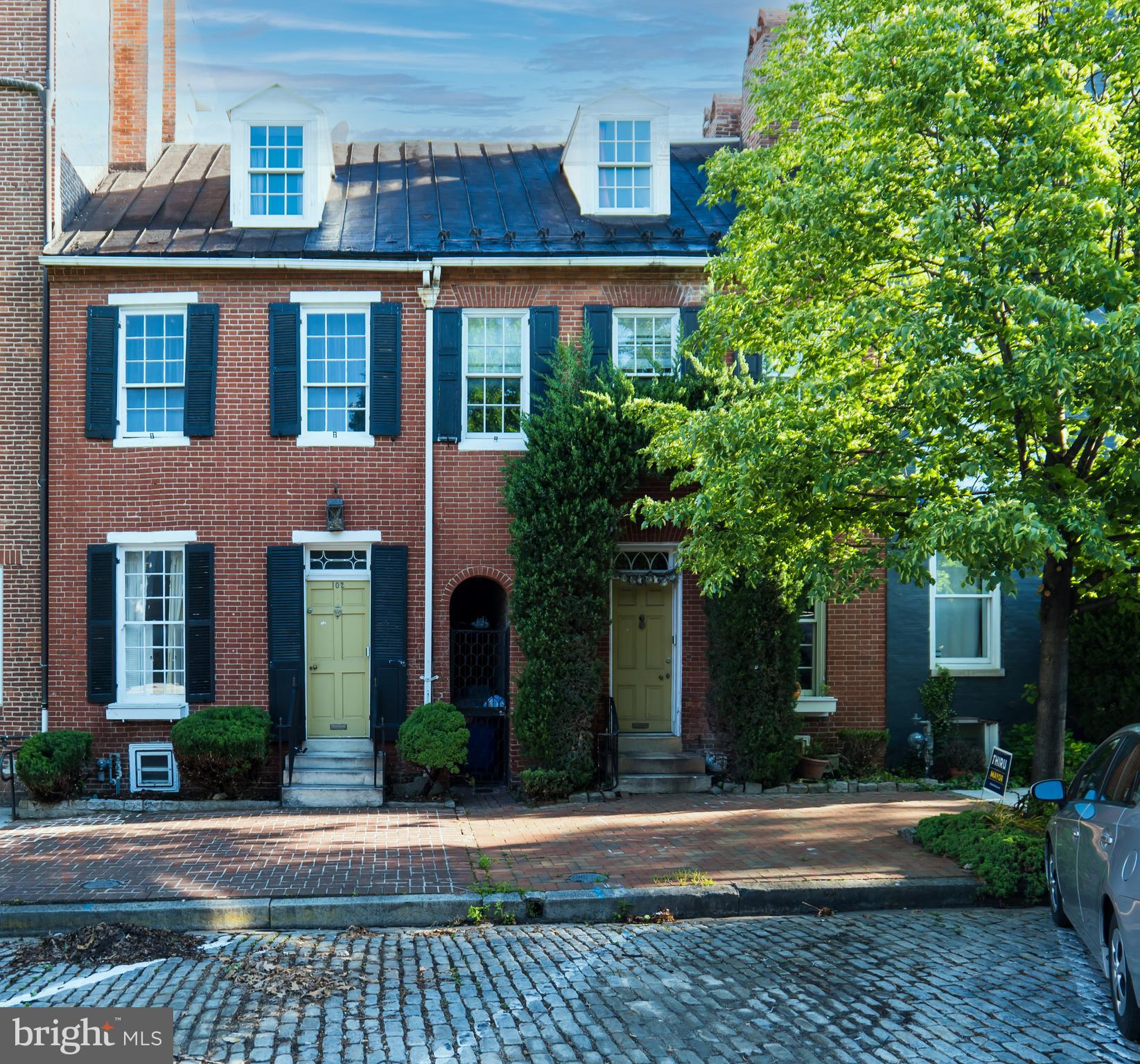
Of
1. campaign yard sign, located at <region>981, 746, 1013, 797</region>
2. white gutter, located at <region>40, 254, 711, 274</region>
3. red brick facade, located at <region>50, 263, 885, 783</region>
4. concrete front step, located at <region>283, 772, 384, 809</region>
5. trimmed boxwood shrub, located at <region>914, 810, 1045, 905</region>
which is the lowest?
concrete front step, located at <region>283, 772, 384, 809</region>

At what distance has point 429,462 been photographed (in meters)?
14.2

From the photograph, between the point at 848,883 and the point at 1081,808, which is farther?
the point at 848,883

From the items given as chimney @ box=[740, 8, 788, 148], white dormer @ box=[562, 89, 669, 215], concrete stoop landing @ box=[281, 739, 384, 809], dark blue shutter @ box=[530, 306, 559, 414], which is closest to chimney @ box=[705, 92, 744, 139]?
chimney @ box=[740, 8, 788, 148]

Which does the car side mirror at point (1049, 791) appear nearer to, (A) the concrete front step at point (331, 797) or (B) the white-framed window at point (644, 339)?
(A) the concrete front step at point (331, 797)

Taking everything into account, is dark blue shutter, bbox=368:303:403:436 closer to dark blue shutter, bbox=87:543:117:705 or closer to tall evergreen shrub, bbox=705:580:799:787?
dark blue shutter, bbox=87:543:117:705

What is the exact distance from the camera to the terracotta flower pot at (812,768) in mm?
13973

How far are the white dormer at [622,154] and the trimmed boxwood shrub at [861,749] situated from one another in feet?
24.7

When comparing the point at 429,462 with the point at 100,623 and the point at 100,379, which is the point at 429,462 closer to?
the point at 100,379

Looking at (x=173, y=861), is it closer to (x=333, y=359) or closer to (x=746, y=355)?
(x=333, y=359)

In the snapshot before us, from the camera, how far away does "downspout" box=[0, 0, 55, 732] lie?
554 inches

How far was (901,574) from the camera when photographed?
917 centimetres

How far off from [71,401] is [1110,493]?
11.9 meters

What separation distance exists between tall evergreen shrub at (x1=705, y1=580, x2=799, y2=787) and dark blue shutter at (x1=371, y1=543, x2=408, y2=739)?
3.96 m

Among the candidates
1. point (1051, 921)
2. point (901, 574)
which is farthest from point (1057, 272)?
point (1051, 921)
